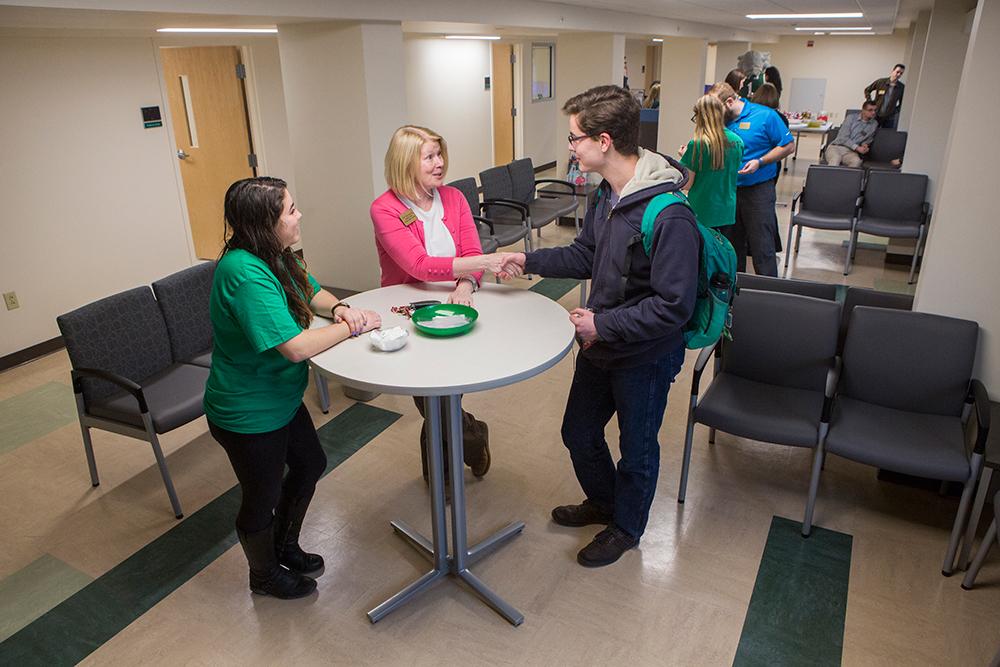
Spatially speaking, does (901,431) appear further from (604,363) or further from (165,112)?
(165,112)

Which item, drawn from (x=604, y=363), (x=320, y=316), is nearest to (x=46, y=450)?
(x=320, y=316)

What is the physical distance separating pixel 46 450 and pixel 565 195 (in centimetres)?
514

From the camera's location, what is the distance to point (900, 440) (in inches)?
112

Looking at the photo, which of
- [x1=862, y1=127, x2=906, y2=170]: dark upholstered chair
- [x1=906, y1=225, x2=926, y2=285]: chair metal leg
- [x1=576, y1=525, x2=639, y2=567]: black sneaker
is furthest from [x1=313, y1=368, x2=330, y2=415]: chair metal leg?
[x1=862, y1=127, x2=906, y2=170]: dark upholstered chair

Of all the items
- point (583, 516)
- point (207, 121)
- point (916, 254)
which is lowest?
point (583, 516)

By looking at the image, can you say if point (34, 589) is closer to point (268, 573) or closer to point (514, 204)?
point (268, 573)

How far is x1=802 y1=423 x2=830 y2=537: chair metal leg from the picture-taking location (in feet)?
9.55

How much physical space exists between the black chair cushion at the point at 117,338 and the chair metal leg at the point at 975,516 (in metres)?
3.74

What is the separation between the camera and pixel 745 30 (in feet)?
41.9

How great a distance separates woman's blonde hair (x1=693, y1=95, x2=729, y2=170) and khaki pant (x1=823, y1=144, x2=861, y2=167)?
5150 mm

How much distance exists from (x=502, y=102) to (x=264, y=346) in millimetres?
10294

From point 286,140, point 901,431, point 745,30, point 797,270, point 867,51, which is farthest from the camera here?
point 867,51

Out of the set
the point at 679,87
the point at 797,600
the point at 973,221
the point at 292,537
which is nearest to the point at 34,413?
the point at 292,537

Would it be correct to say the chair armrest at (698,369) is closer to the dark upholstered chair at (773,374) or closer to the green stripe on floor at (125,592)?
the dark upholstered chair at (773,374)
